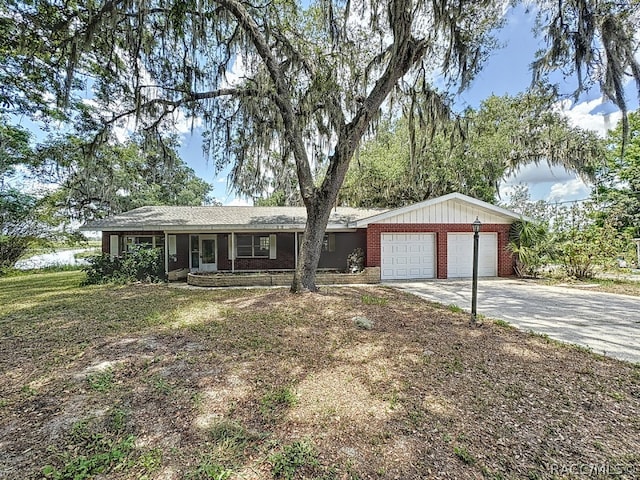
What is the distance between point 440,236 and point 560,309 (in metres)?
5.31

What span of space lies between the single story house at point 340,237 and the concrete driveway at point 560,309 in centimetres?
140

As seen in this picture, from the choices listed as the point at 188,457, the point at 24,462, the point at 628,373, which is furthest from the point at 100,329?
the point at 628,373

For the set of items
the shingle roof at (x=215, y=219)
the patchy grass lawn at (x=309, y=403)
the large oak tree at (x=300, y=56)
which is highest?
the large oak tree at (x=300, y=56)

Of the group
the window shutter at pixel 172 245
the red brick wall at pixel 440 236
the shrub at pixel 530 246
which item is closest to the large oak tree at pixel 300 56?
the red brick wall at pixel 440 236

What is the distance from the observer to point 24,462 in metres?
2.11

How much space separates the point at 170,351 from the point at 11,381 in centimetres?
148

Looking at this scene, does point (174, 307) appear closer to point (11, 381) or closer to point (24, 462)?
point (11, 381)

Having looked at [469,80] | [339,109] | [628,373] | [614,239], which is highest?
[469,80]

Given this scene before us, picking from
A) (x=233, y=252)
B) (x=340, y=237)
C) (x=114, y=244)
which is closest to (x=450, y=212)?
(x=340, y=237)

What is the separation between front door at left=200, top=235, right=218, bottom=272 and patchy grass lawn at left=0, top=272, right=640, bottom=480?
791 cm

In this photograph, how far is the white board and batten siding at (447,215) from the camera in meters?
11.6

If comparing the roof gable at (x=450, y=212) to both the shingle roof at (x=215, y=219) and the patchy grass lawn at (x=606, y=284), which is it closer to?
the shingle roof at (x=215, y=219)

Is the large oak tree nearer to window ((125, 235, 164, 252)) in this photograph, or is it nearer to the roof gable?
the roof gable

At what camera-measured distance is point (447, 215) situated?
1180cm
